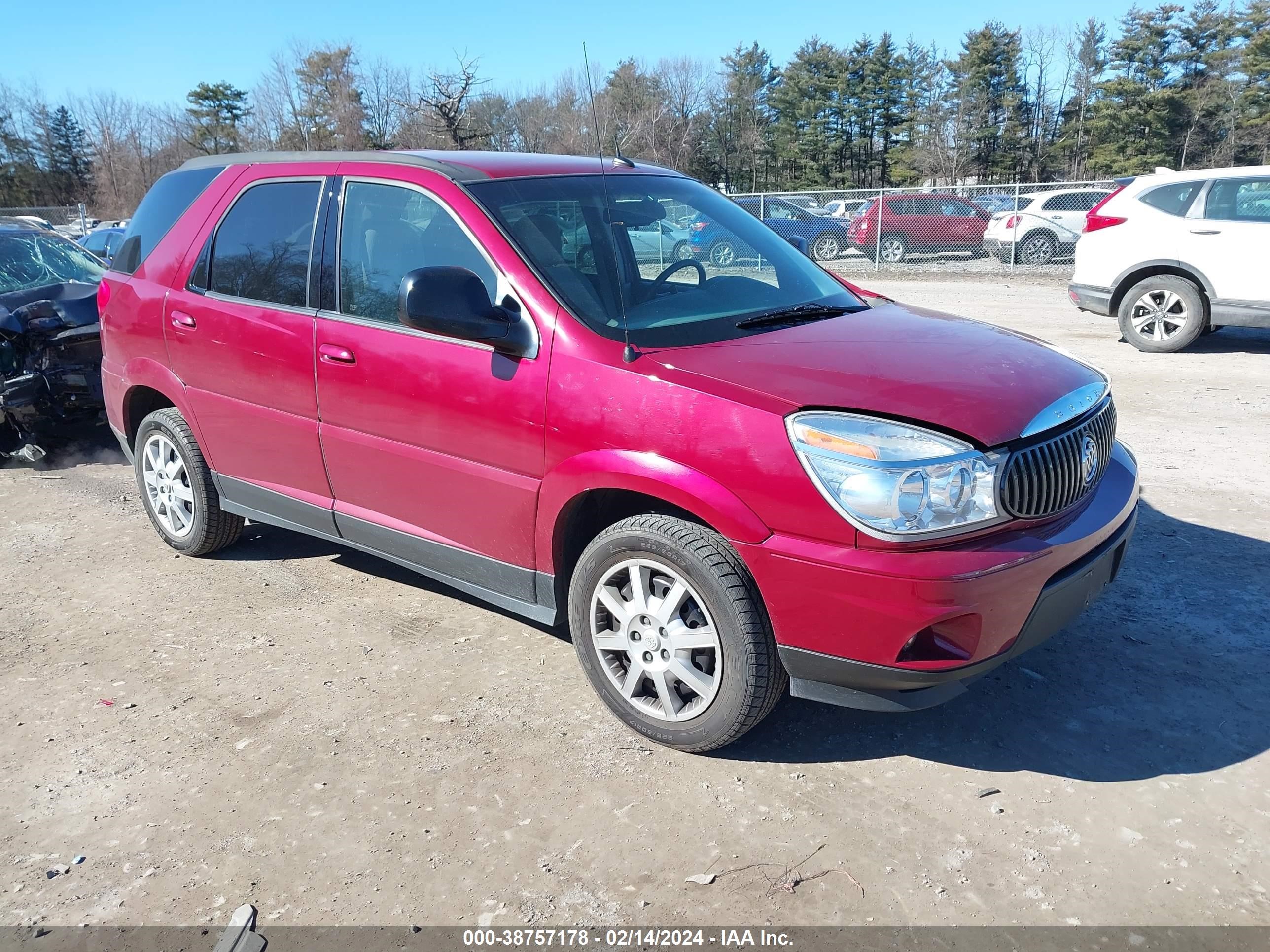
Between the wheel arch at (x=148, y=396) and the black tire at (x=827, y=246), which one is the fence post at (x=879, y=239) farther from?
the wheel arch at (x=148, y=396)

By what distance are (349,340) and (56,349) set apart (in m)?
4.11

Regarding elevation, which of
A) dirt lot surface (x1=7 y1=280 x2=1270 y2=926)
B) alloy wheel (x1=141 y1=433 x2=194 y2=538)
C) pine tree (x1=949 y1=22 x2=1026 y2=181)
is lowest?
dirt lot surface (x1=7 y1=280 x2=1270 y2=926)

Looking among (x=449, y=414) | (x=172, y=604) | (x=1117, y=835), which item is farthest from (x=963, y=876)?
(x=172, y=604)

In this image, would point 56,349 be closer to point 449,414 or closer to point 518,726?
point 449,414

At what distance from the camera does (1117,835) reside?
2.72 meters

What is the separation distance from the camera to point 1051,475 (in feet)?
9.55

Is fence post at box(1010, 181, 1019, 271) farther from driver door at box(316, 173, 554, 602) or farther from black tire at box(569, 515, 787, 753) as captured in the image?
black tire at box(569, 515, 787, 753)

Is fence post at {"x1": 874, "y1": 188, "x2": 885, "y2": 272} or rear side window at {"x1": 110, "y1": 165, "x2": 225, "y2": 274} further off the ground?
rear side window at {"x1": 110, "y1": 165, "x2": 225, "y2": 274}

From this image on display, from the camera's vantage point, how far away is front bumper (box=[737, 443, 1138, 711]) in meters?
2.63

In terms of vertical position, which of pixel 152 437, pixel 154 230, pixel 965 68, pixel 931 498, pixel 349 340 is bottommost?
pixel 152 437

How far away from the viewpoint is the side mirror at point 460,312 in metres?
3.16

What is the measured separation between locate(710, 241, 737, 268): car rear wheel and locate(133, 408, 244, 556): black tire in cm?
273

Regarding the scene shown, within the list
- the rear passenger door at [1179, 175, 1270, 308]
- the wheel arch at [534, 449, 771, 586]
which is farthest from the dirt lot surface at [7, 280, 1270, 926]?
the rear passenger door at [1179, 175, 1270, 308]

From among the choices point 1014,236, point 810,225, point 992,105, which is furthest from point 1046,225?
point 992,105
